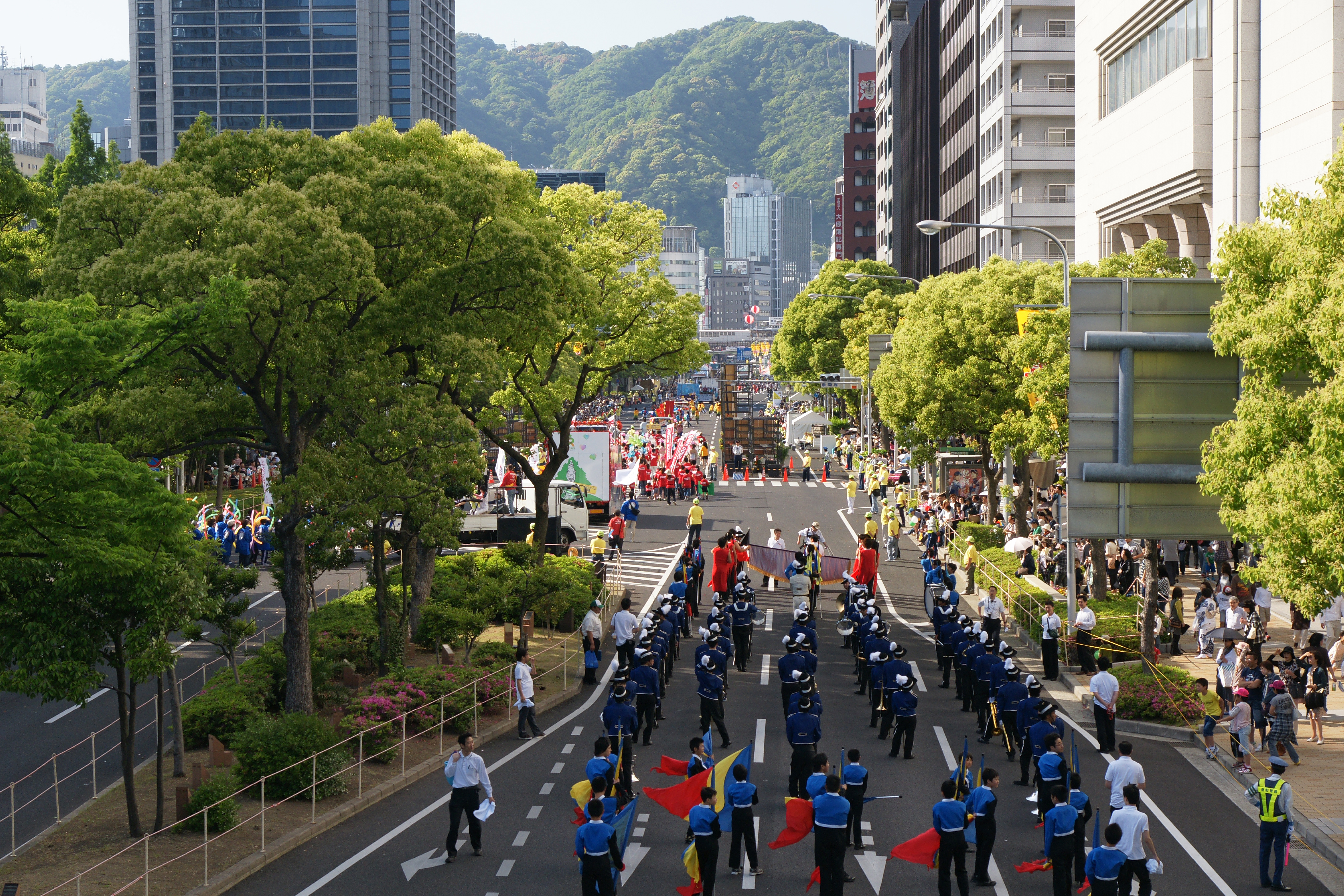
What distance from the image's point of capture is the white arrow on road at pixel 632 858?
14109 millimetres

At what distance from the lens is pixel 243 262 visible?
18.3 meters

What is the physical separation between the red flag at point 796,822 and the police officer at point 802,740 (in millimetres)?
2090

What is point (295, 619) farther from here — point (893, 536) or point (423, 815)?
point (893, 536)

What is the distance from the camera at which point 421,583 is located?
26312 mm

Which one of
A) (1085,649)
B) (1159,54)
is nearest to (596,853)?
(1085,649)

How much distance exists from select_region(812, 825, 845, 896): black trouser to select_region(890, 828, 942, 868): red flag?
930 mm

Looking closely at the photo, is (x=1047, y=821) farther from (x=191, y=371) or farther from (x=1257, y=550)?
(x=191, y=371)

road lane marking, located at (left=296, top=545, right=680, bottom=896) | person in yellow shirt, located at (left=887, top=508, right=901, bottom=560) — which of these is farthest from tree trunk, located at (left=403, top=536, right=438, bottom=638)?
person in yellow shirt, located at (left=887, top=508, right=901, bottom=560)

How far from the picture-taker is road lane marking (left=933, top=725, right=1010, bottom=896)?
1366 cm

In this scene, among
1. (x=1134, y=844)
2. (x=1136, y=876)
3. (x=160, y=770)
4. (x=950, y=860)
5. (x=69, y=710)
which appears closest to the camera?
(x=1134, y=844)

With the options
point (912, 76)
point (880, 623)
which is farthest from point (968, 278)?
point (912, 76)

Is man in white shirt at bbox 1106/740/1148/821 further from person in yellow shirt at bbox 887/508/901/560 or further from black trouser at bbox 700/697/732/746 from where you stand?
person in yellow shirt at bbox 887/508/901/560

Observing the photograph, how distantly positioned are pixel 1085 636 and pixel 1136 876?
12.8 meters

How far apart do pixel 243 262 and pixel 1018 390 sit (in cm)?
1947
